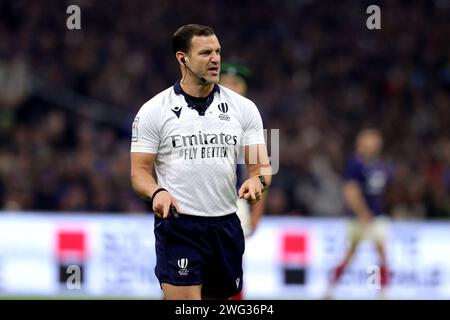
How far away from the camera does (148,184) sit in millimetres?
6965

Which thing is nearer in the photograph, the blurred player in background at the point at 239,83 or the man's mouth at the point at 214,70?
the man's mouth at the point at 214,70

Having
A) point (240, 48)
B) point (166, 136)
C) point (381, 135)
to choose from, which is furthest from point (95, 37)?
point (166, 136)

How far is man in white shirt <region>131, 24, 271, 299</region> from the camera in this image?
7070mm

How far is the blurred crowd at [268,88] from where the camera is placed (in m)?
17.3

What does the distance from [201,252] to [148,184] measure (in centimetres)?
57

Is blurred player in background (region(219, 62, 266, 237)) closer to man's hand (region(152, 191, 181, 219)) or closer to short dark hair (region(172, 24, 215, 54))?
short dark hair (region(172, 24, 215, 54))

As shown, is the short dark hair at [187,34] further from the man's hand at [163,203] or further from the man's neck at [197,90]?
the man's hand at [163,203]

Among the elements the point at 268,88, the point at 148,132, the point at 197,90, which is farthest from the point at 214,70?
the point at 268,88

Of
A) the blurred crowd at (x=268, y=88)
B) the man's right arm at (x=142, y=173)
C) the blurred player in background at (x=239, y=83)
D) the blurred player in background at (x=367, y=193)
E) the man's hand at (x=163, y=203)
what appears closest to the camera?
the man's hand at (x=163, y=203)

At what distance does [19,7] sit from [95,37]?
1.52 metres

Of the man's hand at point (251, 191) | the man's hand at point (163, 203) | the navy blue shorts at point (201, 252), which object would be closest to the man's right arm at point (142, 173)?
the man's hand at point (163, 203)

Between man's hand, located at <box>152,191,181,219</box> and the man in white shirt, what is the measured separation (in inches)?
7.4

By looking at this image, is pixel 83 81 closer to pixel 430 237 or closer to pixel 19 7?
pixel 19 7

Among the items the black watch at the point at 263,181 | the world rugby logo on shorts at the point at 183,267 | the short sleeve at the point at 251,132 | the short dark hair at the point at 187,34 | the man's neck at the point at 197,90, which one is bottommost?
the world rugby logo on shorts at the point at 183,267
